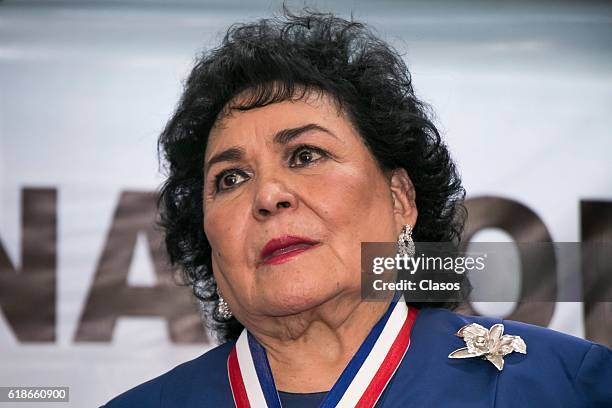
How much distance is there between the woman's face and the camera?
2.10 meters

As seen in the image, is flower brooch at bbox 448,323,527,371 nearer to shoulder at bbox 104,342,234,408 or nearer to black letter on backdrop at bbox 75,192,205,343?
shoulder at bbox 104,342,234,408

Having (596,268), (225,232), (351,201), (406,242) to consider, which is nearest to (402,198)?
(406,242)

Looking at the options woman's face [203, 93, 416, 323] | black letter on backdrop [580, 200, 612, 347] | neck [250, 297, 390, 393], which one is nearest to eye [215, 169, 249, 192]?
woman's face [203, 93, 416, 323]

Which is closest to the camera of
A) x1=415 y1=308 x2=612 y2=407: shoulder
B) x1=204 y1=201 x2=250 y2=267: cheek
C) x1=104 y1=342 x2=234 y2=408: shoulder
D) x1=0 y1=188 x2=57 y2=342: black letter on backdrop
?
x1=415 y1=308 x2=612 y2=407: shoulder

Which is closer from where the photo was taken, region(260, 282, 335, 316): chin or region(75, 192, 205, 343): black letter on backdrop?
region(260, 282, 335, 316): chin

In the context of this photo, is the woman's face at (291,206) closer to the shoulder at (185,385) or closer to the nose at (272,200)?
the nose at (272,200)

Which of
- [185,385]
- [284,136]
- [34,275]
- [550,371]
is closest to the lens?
[550,371]

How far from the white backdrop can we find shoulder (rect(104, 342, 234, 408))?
0.81m

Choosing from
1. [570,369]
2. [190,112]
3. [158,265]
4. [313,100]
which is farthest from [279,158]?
[158,265]

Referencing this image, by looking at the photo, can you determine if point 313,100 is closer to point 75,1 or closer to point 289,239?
point 289,239

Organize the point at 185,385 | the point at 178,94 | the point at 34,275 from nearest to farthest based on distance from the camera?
the point at 185,385, the point at 34,275, the point at 178,94

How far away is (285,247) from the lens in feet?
6.89

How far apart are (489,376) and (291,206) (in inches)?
23.5

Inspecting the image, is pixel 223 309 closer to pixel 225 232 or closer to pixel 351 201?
pixel 225 232
